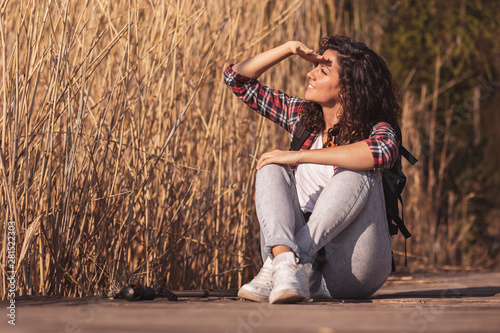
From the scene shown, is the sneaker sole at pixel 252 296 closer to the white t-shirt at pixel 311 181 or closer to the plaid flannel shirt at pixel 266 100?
the white t-shirt at pixel 311 181

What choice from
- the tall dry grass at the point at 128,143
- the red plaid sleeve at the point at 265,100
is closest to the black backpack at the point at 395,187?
the red plaid sleeve at the point at 265,100

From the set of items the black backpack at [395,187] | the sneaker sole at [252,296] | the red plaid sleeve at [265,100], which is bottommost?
the sneaker sole at [252,296]

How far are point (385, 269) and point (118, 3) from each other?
1142mm

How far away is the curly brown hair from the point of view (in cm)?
202

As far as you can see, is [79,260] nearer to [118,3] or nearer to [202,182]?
[202,182]

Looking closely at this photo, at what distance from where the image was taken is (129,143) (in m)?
2.18

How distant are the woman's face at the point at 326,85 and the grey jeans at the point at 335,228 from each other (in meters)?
0.31

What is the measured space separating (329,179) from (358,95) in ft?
0.96

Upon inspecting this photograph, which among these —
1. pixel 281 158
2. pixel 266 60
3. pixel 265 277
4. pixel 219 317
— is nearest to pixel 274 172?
pixel 281 158

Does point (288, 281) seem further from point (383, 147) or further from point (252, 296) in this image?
point (383, 147)

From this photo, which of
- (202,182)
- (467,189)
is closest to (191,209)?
(202,182)

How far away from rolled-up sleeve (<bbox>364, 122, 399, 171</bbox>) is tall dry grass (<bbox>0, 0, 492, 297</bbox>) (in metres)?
0.55

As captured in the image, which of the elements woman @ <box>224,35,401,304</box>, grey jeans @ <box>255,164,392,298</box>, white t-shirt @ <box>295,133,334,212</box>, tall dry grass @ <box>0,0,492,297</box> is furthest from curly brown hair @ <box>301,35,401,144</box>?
tall dry grass @ <box>0,0,492,297</box>

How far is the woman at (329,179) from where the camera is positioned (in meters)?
1.75
